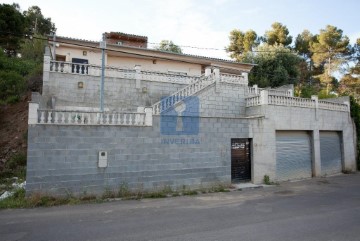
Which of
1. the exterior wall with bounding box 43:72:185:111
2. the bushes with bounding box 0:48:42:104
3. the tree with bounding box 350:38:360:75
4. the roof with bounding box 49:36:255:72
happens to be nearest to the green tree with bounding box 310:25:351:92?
the tree with bounding box 350:38:360:75

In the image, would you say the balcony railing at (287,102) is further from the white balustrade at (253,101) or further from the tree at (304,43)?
the tree at (304,43)

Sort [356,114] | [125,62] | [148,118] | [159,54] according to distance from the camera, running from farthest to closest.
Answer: [159,54] < [125,62] < [356,114] < [148,118]

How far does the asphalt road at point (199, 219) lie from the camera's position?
4.91 metres

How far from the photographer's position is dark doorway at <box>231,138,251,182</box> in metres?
11.1

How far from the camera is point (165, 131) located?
9.34m

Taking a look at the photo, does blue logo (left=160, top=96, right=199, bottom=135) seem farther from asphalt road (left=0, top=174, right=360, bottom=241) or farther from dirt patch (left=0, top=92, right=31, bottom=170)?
dirt patch (left=0, top=92, right=31, bottom=170)

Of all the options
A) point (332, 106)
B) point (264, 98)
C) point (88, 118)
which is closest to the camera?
point (88, 118)

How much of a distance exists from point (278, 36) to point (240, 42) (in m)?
5.22

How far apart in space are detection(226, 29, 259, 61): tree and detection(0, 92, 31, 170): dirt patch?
1002 inches

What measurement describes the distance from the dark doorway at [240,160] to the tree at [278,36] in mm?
26173

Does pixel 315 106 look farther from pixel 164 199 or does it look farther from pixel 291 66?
pixel 291 66

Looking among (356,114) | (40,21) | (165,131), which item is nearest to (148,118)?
(165,131)

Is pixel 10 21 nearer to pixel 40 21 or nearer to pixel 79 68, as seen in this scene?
pixel 40 21

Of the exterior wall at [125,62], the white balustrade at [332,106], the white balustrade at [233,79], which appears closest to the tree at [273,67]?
the exterior wall at [125,62]
